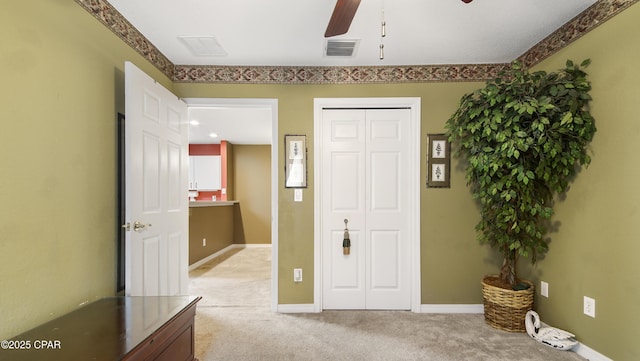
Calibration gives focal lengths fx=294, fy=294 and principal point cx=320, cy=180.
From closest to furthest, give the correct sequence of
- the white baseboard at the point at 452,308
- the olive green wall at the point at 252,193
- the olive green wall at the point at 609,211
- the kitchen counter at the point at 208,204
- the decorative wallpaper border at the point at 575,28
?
the olive green wall at the point at 609,211 < the decorative wallpaper border at the point at 575,28 < the white baseboard at the point at 452,308 < the kitchen counter at the point at 208,204 < the olive green wall at the point at 252,193

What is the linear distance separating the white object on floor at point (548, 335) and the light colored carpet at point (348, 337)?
0.05m

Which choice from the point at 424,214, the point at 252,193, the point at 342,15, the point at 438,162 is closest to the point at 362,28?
the point at 342,15

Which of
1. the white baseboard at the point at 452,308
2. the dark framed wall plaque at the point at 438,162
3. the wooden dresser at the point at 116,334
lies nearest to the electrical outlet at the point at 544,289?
the white baseboard at the point at 452,308

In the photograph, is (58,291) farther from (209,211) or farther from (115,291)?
(209,211)

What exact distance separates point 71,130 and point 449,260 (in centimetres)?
315

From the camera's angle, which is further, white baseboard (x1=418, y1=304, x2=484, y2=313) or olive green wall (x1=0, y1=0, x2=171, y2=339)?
white baseboard (x1=418, y1=304, x2=484, y2=313)

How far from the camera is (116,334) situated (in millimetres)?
1331

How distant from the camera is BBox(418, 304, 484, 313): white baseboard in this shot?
2.87 metres

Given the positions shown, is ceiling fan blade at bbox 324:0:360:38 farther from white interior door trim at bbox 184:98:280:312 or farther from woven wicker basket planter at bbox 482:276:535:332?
woven wicker basket planter at bbox 482:276:535:332

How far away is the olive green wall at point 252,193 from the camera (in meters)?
6.79

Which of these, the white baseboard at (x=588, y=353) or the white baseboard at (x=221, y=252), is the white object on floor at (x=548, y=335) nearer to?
the white baseboard at (x=588, y=353)

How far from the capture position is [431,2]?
75.6 inches

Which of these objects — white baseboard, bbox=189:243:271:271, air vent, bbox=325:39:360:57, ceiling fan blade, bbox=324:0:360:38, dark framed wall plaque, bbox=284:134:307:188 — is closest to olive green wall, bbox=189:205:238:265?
white baseboard, bbox=189:243:271:271

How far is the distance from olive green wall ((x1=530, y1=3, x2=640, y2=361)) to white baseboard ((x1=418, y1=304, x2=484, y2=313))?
70cm
